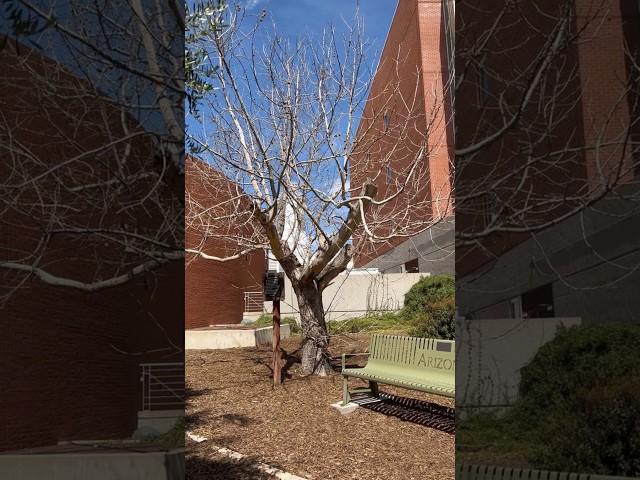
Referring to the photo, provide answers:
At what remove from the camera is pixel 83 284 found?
6.39ft

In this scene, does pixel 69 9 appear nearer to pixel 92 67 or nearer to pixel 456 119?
pixel 92 67

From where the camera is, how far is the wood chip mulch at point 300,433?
3.41 m

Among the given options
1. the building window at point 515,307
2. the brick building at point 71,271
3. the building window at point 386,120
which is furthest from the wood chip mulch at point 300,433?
the building window at point 386,120

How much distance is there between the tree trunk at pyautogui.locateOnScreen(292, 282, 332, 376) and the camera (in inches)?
237

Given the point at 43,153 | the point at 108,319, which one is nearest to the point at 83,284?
the point at 108,319

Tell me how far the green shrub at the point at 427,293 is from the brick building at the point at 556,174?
749cm

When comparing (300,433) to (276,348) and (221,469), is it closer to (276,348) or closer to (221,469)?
(221,469)

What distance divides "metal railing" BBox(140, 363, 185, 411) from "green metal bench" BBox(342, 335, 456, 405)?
2526 millimetres

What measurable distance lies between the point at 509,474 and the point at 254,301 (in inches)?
471

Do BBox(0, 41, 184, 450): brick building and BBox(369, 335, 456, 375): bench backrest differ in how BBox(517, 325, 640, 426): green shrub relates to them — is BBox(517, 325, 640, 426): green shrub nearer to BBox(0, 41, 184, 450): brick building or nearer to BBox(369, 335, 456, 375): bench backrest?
BBox(0, 41, 184, 450): brick building

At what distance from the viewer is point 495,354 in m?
1.62

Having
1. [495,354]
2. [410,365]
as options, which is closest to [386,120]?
[410,365]

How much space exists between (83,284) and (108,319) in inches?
6.1

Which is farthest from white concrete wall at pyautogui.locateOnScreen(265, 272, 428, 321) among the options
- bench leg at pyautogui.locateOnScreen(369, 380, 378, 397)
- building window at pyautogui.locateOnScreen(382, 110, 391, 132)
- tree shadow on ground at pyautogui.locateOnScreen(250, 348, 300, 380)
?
bench leg at pyautogui.locateOnScreen(369, 380, 378, 397)
